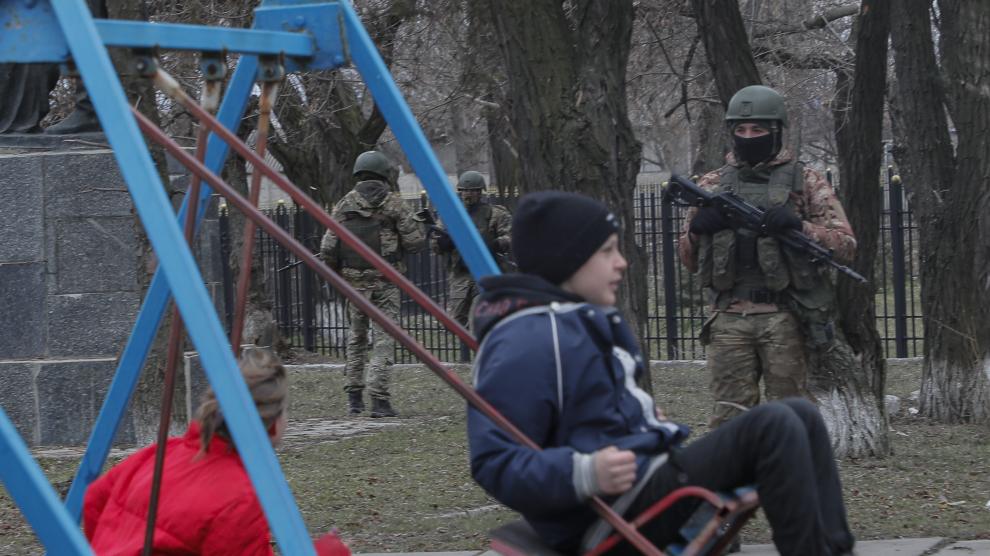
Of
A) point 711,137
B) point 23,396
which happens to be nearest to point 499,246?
point 23,396

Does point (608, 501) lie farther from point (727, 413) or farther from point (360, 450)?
point (360, 450)

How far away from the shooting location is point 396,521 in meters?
6.46

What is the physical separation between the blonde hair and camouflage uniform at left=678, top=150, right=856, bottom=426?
2528 mm

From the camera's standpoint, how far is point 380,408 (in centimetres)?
1059

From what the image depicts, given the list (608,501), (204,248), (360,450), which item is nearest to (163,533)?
(608,501)

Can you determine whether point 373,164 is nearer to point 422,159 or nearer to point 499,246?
point 499,246

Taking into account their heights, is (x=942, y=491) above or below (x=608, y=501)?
below

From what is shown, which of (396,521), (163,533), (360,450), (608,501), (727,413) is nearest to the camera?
(608,501)

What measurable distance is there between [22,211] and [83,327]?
83 centimetres

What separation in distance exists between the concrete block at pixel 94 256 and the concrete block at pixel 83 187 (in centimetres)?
6

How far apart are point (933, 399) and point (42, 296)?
5698 mm

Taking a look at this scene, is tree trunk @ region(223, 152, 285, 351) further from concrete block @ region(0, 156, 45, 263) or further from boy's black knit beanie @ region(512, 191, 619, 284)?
boy's black knit beanie @ region(512, 191, 619, 284)

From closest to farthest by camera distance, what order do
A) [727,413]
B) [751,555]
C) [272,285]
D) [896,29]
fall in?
[751,555]
[727,413]
[896,29]
[272,285]

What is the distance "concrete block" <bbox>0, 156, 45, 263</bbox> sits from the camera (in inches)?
363
